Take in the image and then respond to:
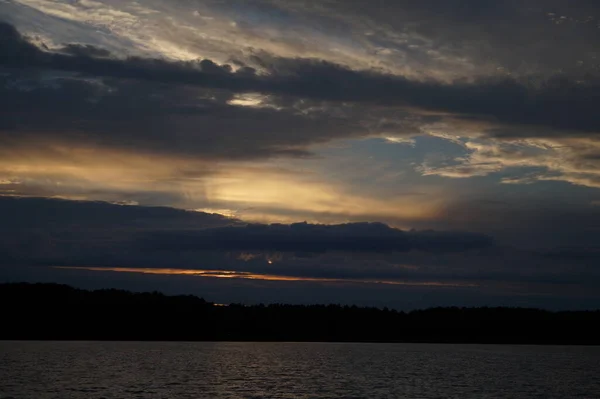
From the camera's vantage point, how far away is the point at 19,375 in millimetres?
100688

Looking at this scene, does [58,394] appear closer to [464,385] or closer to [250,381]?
[250,381]

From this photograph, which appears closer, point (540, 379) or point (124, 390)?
point (124, 390)

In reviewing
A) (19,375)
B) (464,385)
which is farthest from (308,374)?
(19,375)

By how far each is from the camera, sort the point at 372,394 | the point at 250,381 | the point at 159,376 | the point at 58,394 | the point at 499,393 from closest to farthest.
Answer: the point at 58,394 → the point at 372,394 → the point at 499,393 → the point at 250,381 → the point at 159,376

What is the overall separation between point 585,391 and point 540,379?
23822 mm

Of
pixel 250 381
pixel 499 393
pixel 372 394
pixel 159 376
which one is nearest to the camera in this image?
pixel 372 394

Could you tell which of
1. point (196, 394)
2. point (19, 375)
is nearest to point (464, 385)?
point (196, 394)

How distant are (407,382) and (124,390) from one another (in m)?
40.9

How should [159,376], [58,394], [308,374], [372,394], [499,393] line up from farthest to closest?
[308,374]
[159,376]
[499,393]
[372,394]
[58,394]

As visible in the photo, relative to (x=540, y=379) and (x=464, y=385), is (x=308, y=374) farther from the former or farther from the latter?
(x=540, y=379)

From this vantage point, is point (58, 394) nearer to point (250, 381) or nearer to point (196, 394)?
point (196, 394)

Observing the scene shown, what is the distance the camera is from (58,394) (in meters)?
76.4

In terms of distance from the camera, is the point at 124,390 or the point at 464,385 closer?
the point at 124,390

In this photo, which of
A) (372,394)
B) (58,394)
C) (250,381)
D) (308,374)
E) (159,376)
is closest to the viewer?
(58,394)
